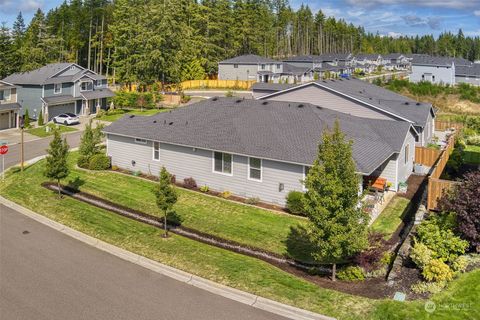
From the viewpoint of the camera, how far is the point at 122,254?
16625mm

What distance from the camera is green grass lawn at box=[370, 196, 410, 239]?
65.8 ft

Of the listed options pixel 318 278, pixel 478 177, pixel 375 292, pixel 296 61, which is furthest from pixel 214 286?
pixel 296 61

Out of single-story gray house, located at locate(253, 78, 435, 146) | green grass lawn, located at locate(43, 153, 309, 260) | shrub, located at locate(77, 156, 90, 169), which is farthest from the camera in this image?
single-story gray house, located at locate(253, 78, 435, 146)

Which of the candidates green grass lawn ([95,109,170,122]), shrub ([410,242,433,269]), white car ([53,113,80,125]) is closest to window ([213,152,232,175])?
shrub ([410,242,433,269])

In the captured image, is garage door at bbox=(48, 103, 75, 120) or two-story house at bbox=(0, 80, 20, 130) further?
garage door at bbox=(48, 103, 75, 120)

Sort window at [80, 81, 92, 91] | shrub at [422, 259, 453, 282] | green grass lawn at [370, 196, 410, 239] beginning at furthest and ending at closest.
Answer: window at [80, 81, 92, 91], green grass lawn at [370, 196, 410, 239], shrub at [422, 259, 453, 282]

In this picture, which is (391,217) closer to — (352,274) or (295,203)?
(295,203)

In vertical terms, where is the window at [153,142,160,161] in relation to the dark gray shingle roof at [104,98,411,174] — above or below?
below

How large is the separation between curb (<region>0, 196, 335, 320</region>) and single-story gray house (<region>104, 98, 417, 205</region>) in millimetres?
8626

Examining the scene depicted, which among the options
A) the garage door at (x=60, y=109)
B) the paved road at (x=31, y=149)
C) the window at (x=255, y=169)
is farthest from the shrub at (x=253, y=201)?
the garage door at (x=60, y=109)

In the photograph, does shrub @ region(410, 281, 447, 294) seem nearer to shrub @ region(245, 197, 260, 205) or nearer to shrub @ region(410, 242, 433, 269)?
shrub @ region(410, 242, 433, 269)

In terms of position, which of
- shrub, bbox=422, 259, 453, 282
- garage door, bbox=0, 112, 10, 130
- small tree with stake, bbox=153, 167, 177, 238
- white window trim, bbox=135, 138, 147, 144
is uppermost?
garage door, bbox=0, 112, 10, 130

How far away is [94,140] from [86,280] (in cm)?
1865

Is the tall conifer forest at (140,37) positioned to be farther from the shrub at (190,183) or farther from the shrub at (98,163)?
the shrub at (190,183)
